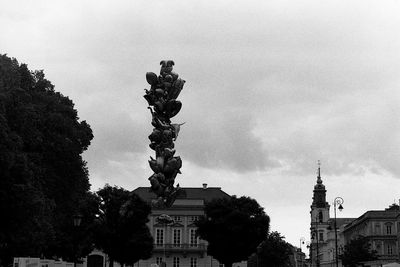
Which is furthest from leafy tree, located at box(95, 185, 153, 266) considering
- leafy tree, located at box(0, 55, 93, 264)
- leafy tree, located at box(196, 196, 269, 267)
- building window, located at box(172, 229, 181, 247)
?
building window, located at box(172, 229, 181, 247)

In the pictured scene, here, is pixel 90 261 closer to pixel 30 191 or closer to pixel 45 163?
pixel 45 163

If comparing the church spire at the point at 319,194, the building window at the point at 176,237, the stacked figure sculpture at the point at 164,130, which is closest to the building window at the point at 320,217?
the church spire at the point at 319,194

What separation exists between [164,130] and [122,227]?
1413 inches

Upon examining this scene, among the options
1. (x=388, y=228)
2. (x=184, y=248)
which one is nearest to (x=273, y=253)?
(x=184, y=248)

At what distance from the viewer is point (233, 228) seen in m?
67.4

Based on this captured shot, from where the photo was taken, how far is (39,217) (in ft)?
130

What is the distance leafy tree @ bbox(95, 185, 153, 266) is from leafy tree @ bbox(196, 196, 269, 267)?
738 centimetres

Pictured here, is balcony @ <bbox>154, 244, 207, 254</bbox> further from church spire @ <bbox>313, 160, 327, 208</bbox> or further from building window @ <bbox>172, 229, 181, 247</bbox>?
Answer: church spire @ <bbox>313, 160, 327, 208</bbox>

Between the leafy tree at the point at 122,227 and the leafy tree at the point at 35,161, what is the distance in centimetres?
1124

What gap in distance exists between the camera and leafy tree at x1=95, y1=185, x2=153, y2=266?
219ft

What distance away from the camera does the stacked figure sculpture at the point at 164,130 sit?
32969 millimetres

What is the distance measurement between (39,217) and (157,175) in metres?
11.1

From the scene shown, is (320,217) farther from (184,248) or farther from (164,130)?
(164,130)

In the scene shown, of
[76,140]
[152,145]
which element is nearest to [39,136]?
[76,140]
